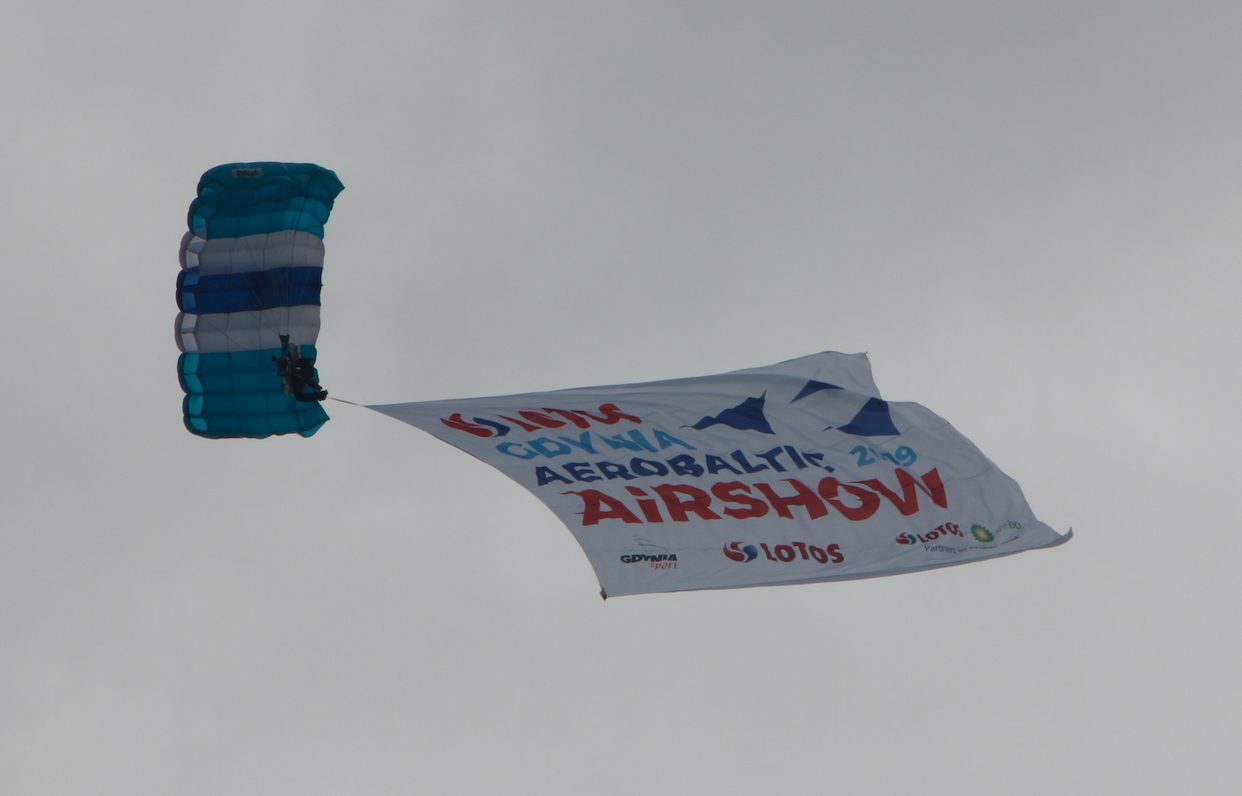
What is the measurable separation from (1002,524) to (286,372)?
761 cm

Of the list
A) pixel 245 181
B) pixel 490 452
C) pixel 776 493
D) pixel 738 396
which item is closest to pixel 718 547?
pixel 776 493

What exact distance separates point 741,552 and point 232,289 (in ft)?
21.6

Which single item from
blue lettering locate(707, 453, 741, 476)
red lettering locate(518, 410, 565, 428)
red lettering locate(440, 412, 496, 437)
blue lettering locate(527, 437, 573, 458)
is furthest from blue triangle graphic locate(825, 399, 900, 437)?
red lettering locate(440, 412, 496, 437)

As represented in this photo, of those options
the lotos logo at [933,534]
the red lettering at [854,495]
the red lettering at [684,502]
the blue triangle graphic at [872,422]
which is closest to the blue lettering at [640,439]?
the red lettering at [684,502]

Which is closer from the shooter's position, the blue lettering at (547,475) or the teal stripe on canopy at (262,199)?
the blue lettering at (547,475)

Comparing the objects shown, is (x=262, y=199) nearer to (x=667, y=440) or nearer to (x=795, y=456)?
(x=667, y=440)

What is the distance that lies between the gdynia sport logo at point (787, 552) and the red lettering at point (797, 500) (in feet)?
1.11

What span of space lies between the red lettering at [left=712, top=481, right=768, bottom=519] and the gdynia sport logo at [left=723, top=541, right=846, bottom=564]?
330 millimetres

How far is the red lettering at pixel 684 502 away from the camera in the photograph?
12.1 m

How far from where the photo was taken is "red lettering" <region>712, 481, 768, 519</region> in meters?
12.2

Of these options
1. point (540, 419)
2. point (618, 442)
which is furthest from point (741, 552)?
point (540, 419)

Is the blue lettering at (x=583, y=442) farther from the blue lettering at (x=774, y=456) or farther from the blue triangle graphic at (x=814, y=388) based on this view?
the blue triangle graphic at (x=814, y=388)

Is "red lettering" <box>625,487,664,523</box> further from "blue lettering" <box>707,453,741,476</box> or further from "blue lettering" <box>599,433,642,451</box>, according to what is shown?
"blue lettering" <box>707,453,741,476</box>

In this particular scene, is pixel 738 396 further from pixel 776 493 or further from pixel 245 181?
pixel 245 181
